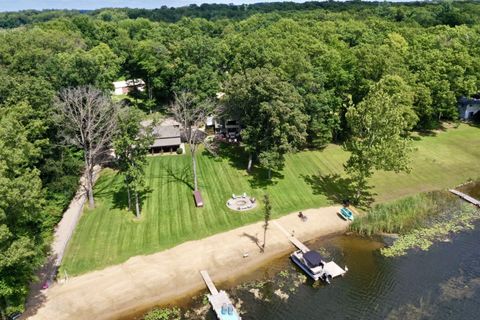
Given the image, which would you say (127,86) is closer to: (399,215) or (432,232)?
(399,215)

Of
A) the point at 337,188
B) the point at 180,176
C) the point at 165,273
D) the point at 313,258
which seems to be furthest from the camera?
the point at 180,176

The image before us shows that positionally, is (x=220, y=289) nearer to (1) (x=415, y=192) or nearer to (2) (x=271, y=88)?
(2) (x=271, y=88)

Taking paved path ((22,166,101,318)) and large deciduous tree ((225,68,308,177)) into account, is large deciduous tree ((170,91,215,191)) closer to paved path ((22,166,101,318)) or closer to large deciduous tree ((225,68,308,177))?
large deciduous tree ((225,68,308,177))

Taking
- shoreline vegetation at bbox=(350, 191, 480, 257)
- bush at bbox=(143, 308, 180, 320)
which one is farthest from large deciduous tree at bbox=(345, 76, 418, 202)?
bush at bbox=(143, 308, 180, 320)

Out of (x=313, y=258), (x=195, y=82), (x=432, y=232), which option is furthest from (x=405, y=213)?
(x=195, y=82)

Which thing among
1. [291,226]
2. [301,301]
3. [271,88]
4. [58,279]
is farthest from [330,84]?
[58,279]

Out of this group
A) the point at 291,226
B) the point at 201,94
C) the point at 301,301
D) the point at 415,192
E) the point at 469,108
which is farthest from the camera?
the point at 469,108

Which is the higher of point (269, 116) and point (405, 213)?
point (269, 116)
